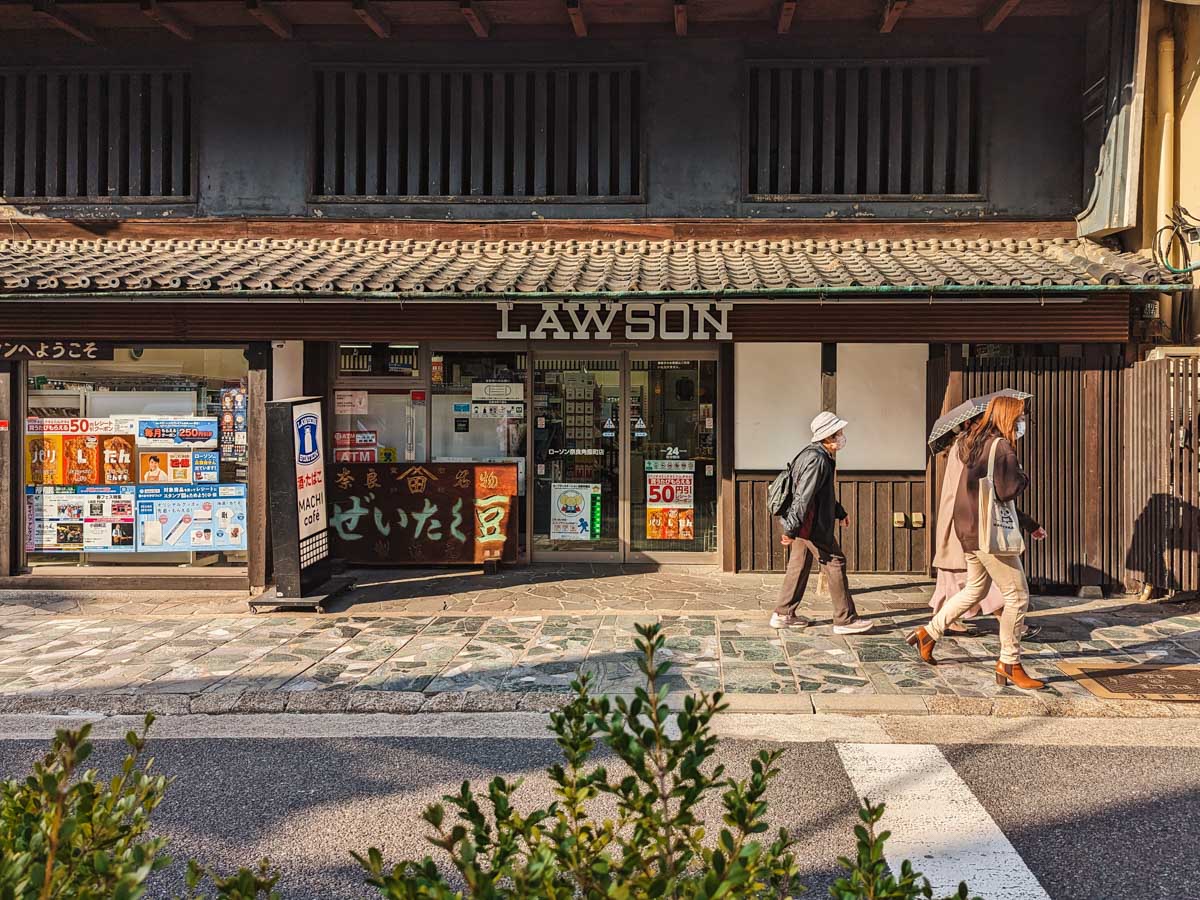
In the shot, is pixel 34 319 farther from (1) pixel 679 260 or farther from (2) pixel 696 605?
(2) pixel 696 605

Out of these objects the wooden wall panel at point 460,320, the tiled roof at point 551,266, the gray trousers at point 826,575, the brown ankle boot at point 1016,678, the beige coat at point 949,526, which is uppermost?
the tiled roof at point 551,266

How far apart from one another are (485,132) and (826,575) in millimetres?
7121

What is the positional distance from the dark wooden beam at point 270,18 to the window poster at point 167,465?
17.5 feet

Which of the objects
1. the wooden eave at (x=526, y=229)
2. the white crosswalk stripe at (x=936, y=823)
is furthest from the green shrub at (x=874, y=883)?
the wooden eave at (x=526, y=229)

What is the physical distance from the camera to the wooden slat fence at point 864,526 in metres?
10.3

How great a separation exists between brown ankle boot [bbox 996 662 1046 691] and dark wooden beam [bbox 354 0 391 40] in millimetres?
9713

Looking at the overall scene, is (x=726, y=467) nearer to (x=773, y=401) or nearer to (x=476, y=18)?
(x=773, y=401)

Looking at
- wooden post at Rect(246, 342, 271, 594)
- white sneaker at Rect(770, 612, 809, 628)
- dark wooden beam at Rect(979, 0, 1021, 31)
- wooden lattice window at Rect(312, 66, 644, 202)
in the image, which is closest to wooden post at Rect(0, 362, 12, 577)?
wooden post at Rect(246, 342, 271, 594)

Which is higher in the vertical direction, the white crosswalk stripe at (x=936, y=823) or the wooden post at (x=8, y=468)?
the wooden post at (x=8, y=468)

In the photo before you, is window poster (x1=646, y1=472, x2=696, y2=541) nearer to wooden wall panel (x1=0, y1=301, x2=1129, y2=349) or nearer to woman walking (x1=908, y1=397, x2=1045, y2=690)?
wooden wall panel (x1=0, y1=301, x2=1129, y2=349)

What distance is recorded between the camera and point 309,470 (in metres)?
9.19

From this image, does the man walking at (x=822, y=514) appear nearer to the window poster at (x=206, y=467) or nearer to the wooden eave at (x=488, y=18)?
the wooden eave at (x=488, y=18)

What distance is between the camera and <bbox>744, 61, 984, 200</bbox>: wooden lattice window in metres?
10.5

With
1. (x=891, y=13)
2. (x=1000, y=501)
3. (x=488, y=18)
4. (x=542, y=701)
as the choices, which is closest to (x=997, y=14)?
(x=891, y=13)
